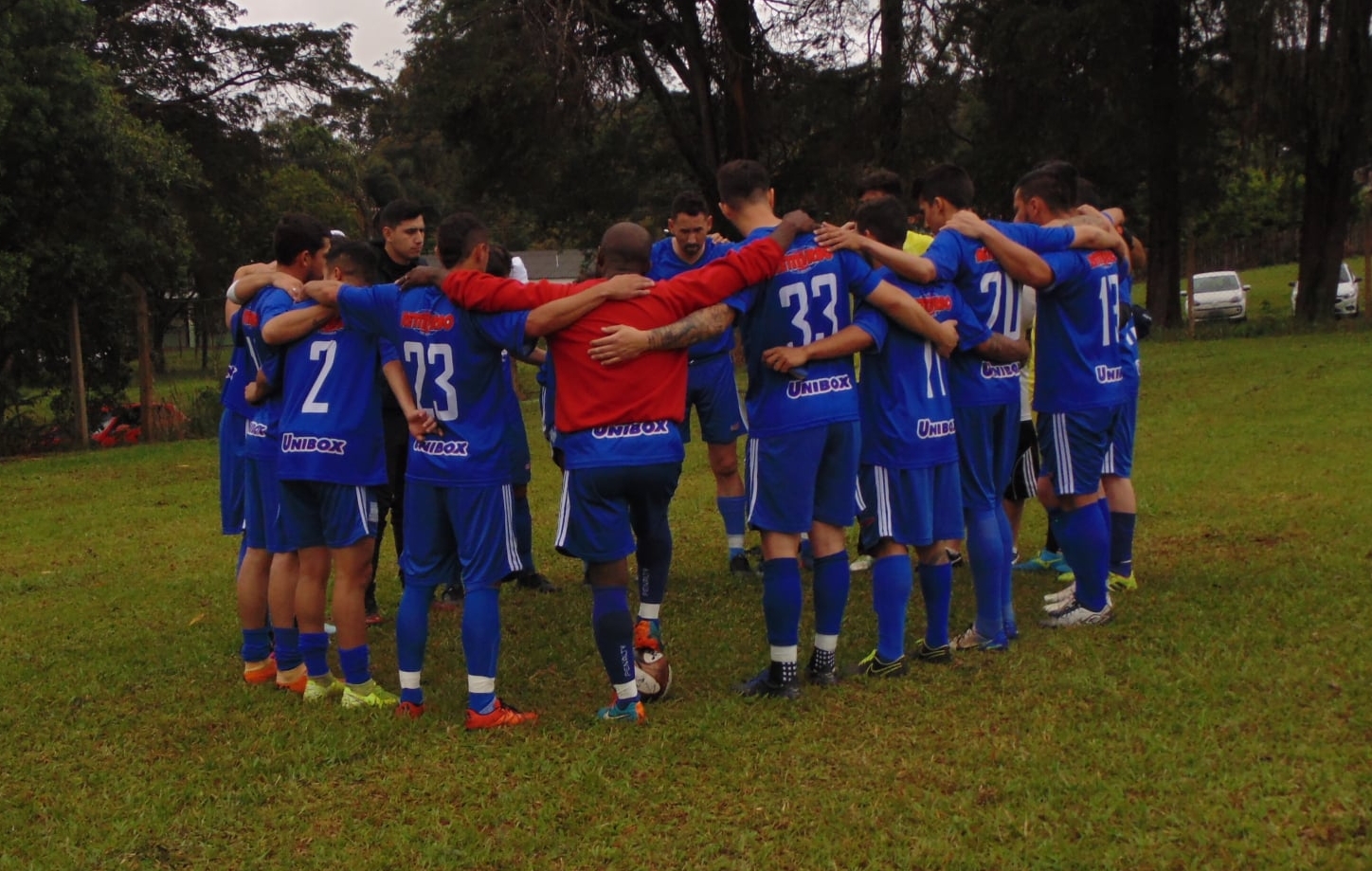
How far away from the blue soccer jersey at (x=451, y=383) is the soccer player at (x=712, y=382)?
74.1 inches

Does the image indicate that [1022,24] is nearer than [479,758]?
No

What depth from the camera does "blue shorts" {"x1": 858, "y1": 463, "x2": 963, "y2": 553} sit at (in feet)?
17.7

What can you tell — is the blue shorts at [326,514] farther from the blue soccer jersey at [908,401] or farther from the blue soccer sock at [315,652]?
the blue soccer jersey at [908,401]

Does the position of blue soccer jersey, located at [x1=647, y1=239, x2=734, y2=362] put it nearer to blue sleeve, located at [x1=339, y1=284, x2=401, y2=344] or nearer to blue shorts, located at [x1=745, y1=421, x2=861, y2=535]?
blue shorts, located at [x1=745, y1=421, x2=861, y2=535]

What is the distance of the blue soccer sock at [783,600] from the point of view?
5.19 m

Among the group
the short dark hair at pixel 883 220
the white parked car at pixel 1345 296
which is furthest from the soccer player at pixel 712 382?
the white parked car at pixel 1345 296

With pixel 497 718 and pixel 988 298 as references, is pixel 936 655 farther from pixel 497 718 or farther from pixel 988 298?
pixel 497 718

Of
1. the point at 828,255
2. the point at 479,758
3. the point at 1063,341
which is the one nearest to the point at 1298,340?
the point at 1063,341

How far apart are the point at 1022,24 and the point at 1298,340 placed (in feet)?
24.8

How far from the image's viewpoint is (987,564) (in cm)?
572

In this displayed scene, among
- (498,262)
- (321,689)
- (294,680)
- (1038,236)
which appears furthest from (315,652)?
(1038,236)

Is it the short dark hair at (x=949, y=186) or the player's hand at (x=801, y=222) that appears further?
the short dark hair at (x=949, y=186)

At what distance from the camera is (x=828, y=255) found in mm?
5137

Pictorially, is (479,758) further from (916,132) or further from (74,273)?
(916,132)
